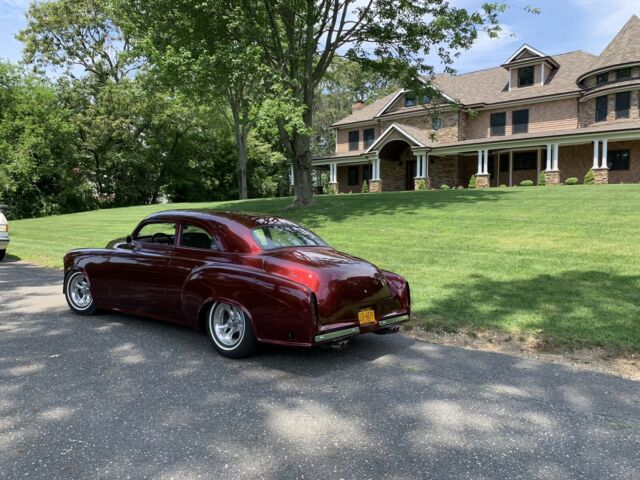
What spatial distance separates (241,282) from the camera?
4.80m

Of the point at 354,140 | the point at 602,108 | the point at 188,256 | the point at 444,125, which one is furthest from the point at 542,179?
the point at 188,256

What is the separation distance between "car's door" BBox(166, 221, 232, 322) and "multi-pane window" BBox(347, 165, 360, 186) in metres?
34.7

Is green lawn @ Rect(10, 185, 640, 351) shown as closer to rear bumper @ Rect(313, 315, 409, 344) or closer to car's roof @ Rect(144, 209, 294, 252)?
rear bumper @ Rect(313, 315, 409, 344)

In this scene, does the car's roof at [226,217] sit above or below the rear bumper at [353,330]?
above

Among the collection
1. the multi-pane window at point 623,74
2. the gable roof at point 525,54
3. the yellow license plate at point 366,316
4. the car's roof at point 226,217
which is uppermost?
the gable roof at point 525,54

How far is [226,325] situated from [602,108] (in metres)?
30.7

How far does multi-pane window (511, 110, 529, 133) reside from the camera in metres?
31.9

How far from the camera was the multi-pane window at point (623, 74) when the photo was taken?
27.7m

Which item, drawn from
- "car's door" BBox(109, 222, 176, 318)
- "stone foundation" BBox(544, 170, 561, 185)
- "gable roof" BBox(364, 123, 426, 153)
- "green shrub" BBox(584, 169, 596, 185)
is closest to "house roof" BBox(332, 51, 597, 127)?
"gable roof" BBox(364, 123, 426, 153)

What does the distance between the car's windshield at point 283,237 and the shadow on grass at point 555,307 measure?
6.14 feet

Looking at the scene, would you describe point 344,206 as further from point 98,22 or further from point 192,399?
point 98,22

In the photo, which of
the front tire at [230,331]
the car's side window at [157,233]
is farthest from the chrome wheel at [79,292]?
the front tire at [230,331]

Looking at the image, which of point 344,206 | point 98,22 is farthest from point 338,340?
point 98,22

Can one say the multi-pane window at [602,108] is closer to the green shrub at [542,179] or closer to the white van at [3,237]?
the green shrub at [542,179]
